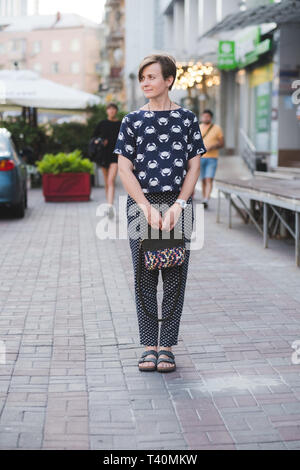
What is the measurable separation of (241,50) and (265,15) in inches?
348

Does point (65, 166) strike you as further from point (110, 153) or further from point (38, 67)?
point (38, 67)

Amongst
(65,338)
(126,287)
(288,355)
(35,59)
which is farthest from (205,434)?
(35,59)

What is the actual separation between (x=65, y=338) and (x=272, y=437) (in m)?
2.21

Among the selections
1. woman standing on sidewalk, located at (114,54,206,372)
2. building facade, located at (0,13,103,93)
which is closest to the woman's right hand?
woman standing on sidewalk, located at (114,54,206,372)

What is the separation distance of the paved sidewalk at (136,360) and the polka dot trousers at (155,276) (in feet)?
0.79

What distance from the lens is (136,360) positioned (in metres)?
4.76

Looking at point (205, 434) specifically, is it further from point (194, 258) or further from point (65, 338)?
point (194, 258)

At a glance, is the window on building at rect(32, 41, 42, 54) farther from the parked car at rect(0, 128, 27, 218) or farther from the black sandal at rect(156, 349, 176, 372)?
the black sandal at rect(156, 349, 176, 372)

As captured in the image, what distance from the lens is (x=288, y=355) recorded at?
4855 millimetres

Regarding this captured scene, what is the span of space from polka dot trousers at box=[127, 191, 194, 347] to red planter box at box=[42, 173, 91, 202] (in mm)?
12197

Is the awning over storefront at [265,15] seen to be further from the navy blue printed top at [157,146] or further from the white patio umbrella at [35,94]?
the navy blue printed top at [157,146]

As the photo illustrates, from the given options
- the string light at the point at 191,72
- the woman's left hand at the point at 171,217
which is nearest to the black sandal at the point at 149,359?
the woman's left hand at the point at 171,217

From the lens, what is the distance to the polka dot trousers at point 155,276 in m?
4.38

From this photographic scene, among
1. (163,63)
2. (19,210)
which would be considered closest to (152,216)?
(163,63)
